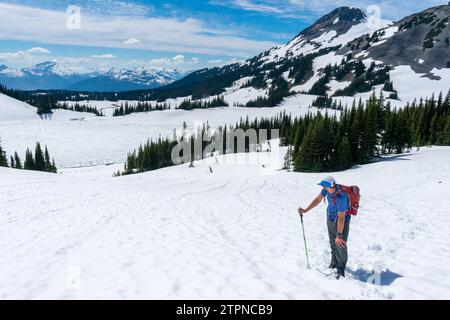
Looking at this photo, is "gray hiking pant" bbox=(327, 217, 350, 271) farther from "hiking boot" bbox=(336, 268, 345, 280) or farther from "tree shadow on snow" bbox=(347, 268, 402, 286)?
"tree shadow on snow" bbox=(347, 268, 402, 286)

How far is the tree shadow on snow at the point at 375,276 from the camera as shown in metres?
8.93

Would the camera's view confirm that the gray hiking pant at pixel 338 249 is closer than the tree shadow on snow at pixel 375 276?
No

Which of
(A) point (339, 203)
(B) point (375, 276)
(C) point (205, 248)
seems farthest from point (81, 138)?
(B) point (375, 276)

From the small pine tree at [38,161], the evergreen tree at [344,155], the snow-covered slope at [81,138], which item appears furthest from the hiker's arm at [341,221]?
the snow-covered slope at [81,138]

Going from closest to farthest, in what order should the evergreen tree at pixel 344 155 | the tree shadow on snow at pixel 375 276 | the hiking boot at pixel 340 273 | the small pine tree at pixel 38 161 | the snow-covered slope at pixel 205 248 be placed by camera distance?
the snow-covered slope at pixel 205 248
the tree shadow on snow at pixel 375 276
the hiking boot at pixel 340 273
the evergreen tree at pixel 344 155
the small pine tree at pixel 38 161

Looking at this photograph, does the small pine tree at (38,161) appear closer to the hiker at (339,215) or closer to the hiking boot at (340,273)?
the hiker at (339,215)

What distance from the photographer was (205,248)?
40.2 ft

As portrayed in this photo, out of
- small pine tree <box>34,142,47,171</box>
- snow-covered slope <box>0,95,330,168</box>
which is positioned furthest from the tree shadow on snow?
snow-covered slope <box>0,95,330,168</box>

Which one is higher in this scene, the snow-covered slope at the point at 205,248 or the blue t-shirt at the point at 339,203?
the blue t-shirt at the point at 339,203

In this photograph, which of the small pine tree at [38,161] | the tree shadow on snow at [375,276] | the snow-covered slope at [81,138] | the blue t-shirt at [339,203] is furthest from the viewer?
the snow-covered slope at [81,138]

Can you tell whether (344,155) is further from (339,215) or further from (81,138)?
(81,138)

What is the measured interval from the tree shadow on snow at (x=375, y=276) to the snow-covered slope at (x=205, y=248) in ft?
0.17

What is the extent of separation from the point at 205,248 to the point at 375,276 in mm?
5766
